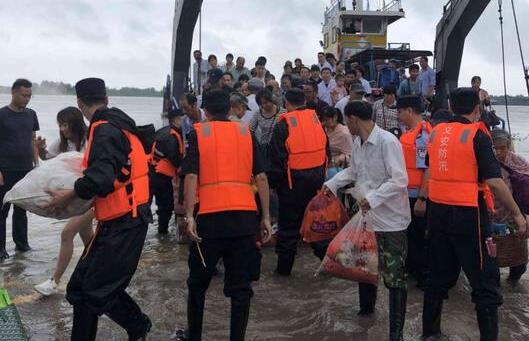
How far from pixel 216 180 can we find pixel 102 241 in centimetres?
85

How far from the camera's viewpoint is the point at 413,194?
533 centimetres

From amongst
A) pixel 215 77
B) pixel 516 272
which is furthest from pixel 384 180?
pixel 215 77

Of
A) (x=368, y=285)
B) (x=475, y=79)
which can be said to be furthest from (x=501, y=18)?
(x=368, y=285)

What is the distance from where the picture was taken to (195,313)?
12.9 feet

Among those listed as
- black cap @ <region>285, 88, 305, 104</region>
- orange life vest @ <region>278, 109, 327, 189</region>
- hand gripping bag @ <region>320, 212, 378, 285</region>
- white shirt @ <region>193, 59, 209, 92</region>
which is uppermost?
white shirt @ <region>193, 59, 209, 92</region>

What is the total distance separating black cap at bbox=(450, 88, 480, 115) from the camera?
3934mm

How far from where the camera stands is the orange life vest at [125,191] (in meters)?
3.41

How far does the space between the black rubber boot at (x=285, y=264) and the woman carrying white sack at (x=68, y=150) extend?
1.98 meters

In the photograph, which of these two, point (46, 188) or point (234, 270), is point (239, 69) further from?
point (46, 188)

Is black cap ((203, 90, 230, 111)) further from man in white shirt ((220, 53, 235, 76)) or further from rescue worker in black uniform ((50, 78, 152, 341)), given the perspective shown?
man in white shirt ((220, 53, 235, 76))

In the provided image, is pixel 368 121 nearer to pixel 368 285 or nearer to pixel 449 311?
pixel 368 285

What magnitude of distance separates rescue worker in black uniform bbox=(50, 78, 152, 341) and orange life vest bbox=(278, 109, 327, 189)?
220 cm

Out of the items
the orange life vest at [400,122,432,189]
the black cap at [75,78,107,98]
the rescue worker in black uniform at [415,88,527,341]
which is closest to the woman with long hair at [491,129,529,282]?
the orange life vest at [400,122,432,189]

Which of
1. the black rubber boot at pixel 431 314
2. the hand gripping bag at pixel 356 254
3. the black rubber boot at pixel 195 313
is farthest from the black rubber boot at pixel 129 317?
the black rubber boot at pixel 431 314
